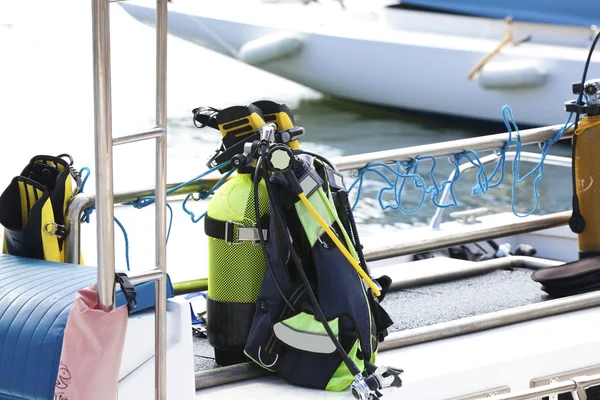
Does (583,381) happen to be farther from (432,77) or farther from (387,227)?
(432,77)

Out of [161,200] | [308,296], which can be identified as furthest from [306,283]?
[161,200]

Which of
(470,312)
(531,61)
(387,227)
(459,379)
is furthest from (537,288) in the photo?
(531,61)

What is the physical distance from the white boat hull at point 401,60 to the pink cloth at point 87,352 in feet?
37.0

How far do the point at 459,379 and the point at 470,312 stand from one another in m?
0.53

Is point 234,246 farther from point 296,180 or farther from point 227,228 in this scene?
point 296,180

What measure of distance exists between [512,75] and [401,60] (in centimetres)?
182

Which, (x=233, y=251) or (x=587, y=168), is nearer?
(x=233, y=251)

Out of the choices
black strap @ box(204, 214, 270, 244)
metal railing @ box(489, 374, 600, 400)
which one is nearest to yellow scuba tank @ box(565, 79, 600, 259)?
metal railing @ box(489, 374, 600, 400)

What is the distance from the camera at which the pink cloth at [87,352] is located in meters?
1.88

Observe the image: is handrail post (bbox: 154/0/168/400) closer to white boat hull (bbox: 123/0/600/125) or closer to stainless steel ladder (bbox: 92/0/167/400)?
stainless steel ladder (bbox: 92/0/167/400)

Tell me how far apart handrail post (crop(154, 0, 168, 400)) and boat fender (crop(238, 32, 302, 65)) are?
41.9 feet

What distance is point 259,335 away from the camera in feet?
7.74

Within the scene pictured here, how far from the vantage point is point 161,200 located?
1.91 meters

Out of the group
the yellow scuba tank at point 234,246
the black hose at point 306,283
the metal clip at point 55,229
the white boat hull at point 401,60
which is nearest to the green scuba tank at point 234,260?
the yellow scuba tank at point 234,246
